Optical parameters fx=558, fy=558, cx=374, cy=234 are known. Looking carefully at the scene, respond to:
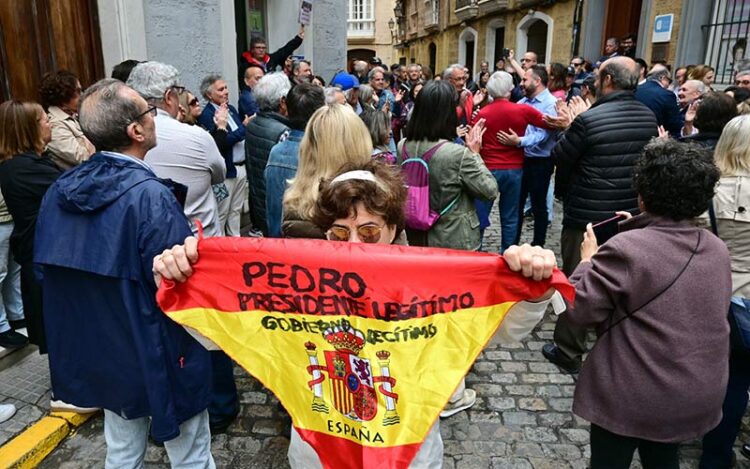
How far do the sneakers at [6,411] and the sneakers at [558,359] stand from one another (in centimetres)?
375

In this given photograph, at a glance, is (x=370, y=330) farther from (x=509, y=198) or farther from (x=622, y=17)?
(x=622, y=17)

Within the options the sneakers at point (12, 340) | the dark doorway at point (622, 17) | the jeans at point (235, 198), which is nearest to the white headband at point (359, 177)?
the sneakers at point (12, 340)

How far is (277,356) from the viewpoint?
1969mm

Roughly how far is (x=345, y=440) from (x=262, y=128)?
305 cm

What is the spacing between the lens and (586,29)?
52.8ft

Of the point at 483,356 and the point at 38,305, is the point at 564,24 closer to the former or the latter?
the point at 483,356

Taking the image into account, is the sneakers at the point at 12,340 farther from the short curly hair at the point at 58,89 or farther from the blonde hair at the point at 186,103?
the blonde hair at the point at 186,103

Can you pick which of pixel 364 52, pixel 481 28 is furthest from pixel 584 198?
pixel 364 52

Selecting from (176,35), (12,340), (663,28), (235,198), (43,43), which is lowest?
(12,340)

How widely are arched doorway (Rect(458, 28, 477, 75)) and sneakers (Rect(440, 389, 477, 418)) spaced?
26.8m

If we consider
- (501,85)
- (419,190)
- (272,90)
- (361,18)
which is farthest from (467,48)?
(419,190)

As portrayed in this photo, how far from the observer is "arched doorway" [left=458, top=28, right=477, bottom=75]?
95.0 ft

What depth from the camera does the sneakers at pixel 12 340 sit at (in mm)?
4180

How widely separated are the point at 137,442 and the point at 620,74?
153 inches
